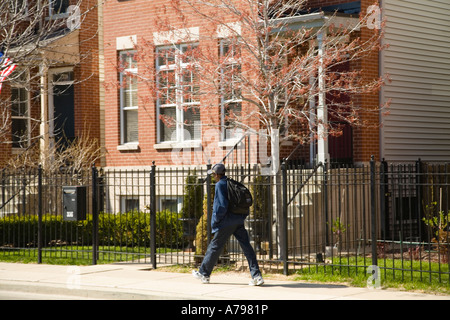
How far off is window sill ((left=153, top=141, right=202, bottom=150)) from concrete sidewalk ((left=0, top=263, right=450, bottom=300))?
485cm

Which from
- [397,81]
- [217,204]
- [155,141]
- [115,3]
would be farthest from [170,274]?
[115,3]

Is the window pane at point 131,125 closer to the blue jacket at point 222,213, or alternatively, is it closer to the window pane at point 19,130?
the window pane at point 19,130

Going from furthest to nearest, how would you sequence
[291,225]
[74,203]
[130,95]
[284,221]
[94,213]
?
[130,95], [291,225], [74,203], [94,213], [284,221]

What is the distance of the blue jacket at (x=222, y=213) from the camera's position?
10.9 m

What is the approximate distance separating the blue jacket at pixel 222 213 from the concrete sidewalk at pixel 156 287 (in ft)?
3.09

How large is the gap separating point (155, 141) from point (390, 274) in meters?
8.54

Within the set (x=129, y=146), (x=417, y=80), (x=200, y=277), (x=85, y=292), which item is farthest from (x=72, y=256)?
(x=417, y=80)

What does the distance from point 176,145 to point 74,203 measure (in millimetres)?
4617

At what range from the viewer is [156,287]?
427 inches

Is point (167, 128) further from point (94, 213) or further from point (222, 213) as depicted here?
point (222, 213)

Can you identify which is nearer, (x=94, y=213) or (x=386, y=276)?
(x=386, y=276)

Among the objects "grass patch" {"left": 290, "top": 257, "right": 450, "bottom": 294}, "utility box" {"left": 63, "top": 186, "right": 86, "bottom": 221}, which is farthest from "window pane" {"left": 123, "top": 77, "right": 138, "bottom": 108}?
"grass patch" {"left": 290, "top": 257, "right": 450, "bottom": 294}

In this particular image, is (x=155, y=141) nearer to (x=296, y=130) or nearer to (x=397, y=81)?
(x=296, y=130)

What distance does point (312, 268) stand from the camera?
1212 centimetres
